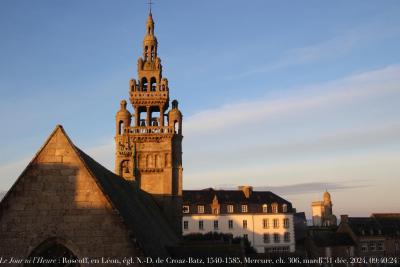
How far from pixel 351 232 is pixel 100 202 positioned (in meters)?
68.5

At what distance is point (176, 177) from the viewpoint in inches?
1535

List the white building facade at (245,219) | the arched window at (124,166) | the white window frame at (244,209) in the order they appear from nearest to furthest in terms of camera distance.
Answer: the arched window at (124,166) < the white building facade at (245,219) < the white window frame at (244,209)

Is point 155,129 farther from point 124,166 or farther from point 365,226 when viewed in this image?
point 365,226

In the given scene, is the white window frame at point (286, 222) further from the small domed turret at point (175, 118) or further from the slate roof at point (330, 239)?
the small domed turret at point (175, 118)

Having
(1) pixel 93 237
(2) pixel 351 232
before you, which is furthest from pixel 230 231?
(1) pixel 93 237

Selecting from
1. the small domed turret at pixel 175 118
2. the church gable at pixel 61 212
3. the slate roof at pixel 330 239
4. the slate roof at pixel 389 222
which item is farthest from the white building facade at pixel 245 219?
the church gable at pixel 61 212

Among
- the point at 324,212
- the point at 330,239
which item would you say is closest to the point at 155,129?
the point at 330,239

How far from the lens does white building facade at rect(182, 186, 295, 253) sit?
242ft

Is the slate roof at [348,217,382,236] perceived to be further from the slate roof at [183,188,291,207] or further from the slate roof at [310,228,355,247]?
the slate roof at [183,188,291,207]

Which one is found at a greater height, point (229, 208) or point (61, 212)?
point (61, 212)

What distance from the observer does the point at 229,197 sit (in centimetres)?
7700

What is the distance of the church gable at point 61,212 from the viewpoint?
49.1 feet

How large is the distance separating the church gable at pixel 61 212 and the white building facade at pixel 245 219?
195 ft

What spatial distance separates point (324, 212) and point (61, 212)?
113m
